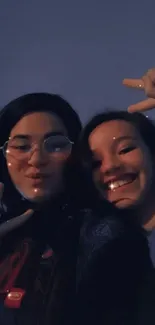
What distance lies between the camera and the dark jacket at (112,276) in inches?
23.1

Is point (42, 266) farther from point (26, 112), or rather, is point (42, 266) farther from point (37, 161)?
point (26, 112)

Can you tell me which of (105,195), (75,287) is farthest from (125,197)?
(75,287)

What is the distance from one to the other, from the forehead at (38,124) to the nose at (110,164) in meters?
0.12

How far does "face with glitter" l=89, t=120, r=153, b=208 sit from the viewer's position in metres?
0.75

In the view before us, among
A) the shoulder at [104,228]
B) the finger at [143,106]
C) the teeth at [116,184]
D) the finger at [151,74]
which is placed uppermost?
the finger at [151,74]

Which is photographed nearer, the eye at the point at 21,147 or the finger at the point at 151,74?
the finger at the point at 151,74

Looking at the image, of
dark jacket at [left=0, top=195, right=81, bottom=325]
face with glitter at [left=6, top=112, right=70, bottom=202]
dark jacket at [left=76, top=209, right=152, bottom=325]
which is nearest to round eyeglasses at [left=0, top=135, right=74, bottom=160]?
face with glitter at [left=6, top=112, right=70, bottom=202]

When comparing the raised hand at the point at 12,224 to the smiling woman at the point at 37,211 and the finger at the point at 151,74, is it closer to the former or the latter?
the smiling woman at the point at 37,211

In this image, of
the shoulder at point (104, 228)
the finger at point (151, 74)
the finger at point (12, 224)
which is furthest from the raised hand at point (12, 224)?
the finger at point (151, 74)

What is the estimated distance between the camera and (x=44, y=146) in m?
0.79

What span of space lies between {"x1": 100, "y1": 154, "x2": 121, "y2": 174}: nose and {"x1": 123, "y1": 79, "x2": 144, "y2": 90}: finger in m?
0.14

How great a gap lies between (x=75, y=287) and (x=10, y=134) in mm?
363

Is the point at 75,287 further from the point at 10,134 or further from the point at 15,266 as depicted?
the point at 10,134

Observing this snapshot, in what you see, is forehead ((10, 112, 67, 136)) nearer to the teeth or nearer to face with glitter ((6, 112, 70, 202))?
face with glitter ((6, 112, 70, 202))
